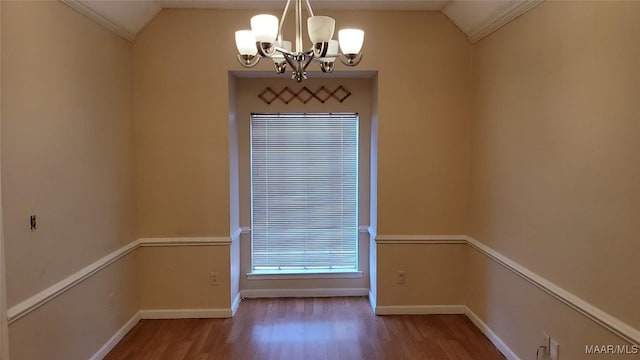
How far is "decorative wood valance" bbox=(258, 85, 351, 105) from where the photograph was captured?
3973 mm

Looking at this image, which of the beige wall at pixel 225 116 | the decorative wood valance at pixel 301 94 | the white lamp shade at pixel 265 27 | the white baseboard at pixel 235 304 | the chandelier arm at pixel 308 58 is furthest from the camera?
the decorative wood valance at pixel 301 94

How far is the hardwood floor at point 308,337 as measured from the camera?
2.97 metres

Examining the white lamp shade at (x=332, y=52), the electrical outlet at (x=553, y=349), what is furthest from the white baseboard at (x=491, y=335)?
the white lamp shade at (x=332, y=52)

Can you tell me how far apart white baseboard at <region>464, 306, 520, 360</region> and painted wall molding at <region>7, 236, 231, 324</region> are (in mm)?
2301

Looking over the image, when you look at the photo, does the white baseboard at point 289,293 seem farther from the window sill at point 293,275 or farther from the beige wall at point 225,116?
the beige wall at point 225,116

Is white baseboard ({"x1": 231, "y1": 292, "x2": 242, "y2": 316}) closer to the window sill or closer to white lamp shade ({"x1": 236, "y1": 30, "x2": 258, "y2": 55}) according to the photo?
the window sill

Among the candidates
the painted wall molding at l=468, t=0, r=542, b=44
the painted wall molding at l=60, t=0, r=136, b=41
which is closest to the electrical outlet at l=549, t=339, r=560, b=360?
the painted wall molding at l=468, t=0, r=542, b=44

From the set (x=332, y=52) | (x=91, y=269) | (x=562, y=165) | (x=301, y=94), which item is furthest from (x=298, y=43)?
(x=91, y=269)

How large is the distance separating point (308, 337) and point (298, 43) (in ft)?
7.70

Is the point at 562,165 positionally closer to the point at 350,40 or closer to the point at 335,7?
the point at 350,40

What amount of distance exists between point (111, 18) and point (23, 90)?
1.16m

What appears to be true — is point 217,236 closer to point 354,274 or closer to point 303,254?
point 303,254

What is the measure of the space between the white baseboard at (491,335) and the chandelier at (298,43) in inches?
93.1

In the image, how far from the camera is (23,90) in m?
2.07
